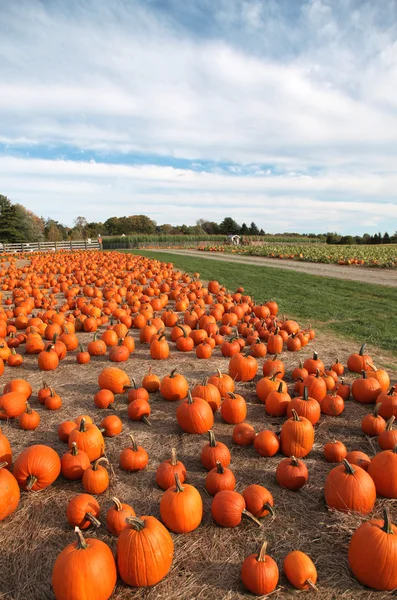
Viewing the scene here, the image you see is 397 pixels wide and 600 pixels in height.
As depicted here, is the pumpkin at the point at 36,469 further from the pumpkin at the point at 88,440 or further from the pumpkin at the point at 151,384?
the pumpkin at the point at 151,384

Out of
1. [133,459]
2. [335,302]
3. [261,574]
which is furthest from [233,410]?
[335,302]

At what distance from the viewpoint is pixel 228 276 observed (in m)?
Answer: 18.6

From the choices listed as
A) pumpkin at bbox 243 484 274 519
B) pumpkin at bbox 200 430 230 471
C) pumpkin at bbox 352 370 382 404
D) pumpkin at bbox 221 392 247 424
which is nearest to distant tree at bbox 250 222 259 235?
pumpkin at bbox 352 370 382 404

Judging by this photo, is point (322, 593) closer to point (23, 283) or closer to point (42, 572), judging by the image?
point (42, 572)

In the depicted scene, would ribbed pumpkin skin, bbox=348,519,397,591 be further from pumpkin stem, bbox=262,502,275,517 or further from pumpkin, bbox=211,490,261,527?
pumpkin, bbox=211,490,261,527

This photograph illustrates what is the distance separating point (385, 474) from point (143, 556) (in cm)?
210

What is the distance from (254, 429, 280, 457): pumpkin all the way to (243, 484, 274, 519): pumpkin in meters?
0.78

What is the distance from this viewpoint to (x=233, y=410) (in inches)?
179

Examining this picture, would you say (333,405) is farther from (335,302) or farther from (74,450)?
(335,302)

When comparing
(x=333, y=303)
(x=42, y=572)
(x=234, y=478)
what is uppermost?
(x=333, y=303)

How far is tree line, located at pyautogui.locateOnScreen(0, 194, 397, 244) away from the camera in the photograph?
62.7 meters

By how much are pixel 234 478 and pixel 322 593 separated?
1.09 meters

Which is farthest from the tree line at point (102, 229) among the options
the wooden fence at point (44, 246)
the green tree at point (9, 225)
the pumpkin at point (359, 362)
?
the pumpkin at point (359, 362)

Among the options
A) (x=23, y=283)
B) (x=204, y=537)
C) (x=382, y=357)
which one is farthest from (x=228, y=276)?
(x=204, y=537)
